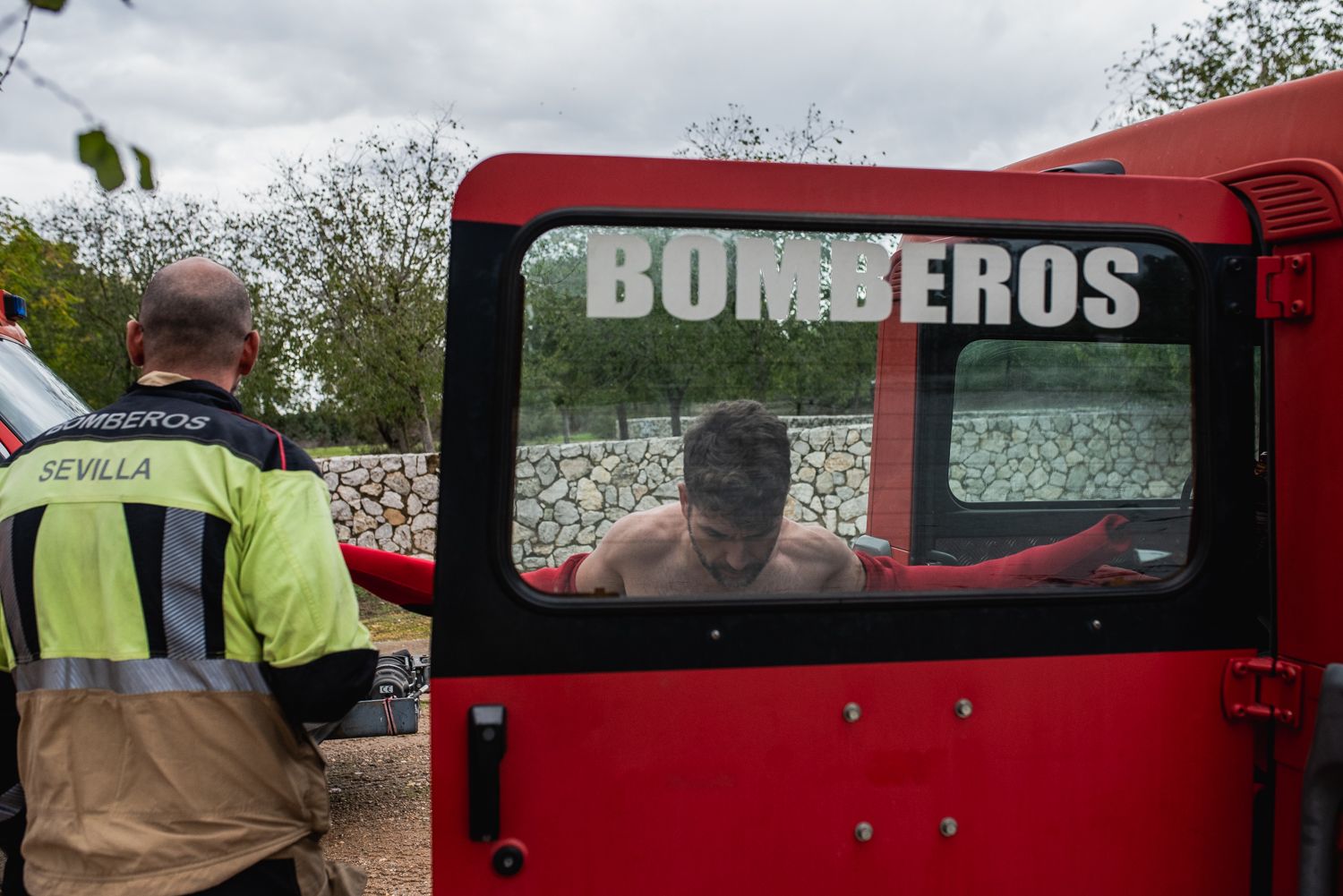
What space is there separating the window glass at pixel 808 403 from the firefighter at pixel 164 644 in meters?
0.37

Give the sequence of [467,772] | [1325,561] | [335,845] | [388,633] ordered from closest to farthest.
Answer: [467,772], [1325,561], [335,845], [388,633]

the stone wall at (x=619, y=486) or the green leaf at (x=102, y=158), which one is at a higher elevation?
the green leaf at (x=102, y=158)

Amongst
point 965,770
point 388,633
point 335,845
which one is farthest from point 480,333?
point 388,633

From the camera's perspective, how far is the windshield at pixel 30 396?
4.72 meters

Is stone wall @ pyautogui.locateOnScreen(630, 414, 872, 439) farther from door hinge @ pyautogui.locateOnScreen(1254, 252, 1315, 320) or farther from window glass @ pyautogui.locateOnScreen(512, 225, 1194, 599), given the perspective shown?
door hinge @ pyautogui.locateOnScreen(1254, 252, 1315, 320)

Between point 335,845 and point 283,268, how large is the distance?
1314 cm

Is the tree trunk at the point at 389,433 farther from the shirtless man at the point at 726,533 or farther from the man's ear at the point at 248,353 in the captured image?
the shirtless man at the point at 726,533

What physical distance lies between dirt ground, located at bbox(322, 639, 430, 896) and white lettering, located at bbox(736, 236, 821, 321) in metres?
3.40

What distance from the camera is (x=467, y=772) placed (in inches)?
62.6

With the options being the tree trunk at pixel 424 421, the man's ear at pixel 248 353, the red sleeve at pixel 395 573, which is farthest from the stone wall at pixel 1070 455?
the tree trunk at pixel 424 421

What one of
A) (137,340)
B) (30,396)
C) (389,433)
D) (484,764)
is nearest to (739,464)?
(484,764)

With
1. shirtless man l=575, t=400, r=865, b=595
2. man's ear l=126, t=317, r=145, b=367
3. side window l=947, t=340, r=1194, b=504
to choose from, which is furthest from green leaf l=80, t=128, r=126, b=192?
side window l=947, t=340, r=1194, b=504

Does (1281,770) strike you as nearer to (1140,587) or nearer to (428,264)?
(1140,587)

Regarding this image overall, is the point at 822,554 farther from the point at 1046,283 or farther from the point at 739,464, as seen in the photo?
the point at 1046,283
